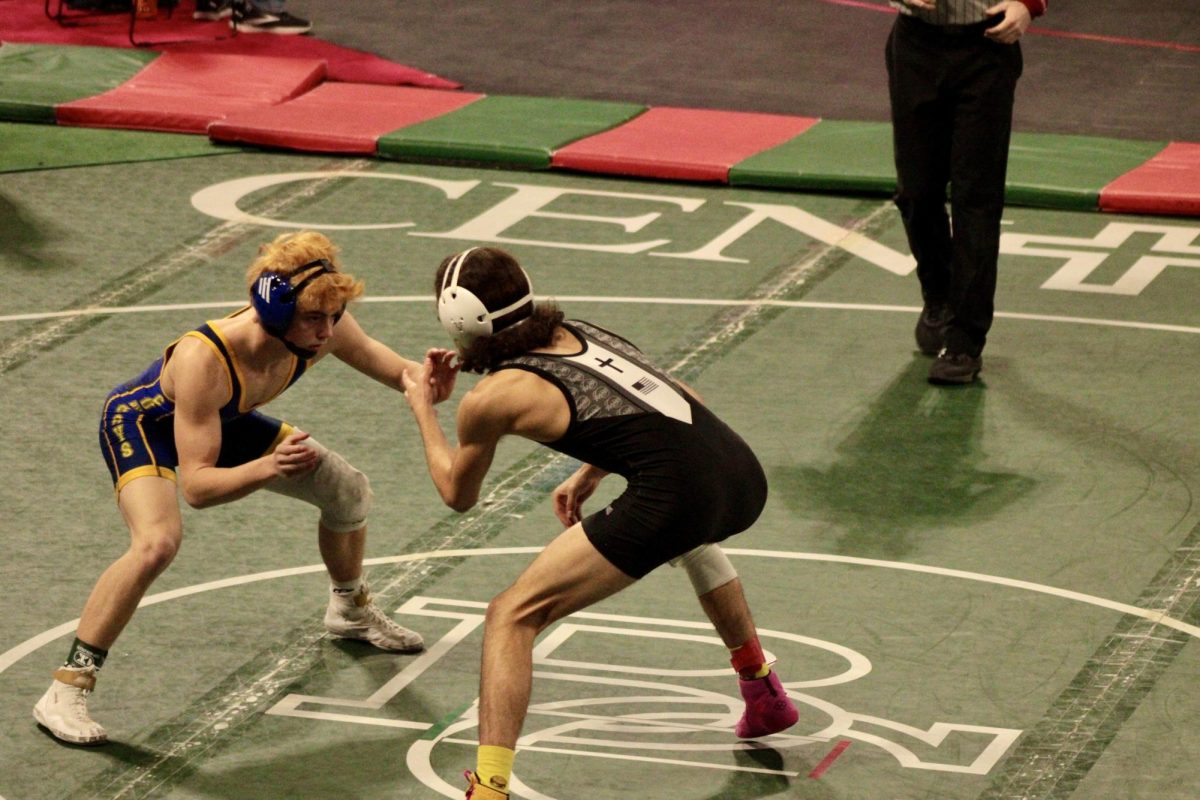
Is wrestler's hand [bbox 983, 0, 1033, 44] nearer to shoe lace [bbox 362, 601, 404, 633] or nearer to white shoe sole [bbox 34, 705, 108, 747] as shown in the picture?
shoe lace [bbox 362, 601, 404, 633]

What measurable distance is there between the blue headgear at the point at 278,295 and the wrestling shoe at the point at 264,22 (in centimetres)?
910

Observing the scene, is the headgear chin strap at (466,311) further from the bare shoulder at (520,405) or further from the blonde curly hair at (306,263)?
the blonde curly hair at (306,263)

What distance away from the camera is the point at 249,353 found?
611cm

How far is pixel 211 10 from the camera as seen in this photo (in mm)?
14984

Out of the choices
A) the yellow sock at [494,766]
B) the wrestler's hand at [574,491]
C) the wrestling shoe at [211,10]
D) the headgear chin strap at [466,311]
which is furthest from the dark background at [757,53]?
the yellow sock at [494,766]

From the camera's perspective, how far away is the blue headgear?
19.6ft

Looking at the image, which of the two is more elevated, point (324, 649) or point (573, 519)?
point (573, 519)

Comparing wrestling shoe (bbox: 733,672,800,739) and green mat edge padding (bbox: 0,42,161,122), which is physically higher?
A: green mat edge padding (bbox: 0,42,161,122)

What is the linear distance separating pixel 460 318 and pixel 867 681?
182 centimetres

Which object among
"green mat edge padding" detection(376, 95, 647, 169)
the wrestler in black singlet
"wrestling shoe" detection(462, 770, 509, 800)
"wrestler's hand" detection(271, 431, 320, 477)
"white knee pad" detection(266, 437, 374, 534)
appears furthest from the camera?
"green mat edge padding" detection(376, 95, 647, 169)

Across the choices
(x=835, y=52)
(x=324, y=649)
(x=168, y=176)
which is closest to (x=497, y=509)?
(x=324, y=649)

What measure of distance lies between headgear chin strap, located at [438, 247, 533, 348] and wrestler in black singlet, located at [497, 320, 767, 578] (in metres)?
0.11

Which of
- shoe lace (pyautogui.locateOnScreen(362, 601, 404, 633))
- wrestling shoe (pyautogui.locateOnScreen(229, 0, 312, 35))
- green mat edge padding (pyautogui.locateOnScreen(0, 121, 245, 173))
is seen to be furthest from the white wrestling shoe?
wrestling shoe (pyautogui.locateOnScreen(229, 0, 312, 35))

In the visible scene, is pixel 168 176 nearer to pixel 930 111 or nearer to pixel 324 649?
pixel 930 111
